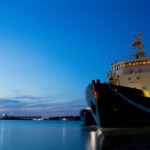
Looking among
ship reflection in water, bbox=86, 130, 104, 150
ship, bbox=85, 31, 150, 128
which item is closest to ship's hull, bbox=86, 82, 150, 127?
ship, bbox=85, 31, 150, 128

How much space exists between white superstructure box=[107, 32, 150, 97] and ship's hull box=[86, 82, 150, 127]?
142 cm

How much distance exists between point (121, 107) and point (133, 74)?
488 centimetres

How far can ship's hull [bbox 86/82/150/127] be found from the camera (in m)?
16.6

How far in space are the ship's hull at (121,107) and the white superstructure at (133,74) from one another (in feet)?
4.66

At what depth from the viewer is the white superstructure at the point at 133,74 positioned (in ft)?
63.6

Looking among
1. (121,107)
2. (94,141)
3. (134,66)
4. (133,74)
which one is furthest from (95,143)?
(134,66)

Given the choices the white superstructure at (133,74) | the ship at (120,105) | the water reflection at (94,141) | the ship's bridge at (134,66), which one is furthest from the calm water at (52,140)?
the ship's bridge at (134,66)

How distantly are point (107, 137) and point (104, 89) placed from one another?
468cm

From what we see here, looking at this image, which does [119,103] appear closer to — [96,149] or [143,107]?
[143,107]

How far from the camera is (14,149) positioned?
1906 centimetres

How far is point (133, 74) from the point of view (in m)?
20.0

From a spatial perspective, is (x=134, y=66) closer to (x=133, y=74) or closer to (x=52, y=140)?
(x=133, y=74)

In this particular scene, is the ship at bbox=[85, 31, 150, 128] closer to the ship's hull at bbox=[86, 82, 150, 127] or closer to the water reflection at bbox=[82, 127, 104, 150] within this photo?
the ship's hull at bbox=[86, 82, 150, 127]

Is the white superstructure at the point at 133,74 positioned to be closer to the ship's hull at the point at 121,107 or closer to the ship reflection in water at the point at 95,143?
the ship's hull at the point at 121,107
